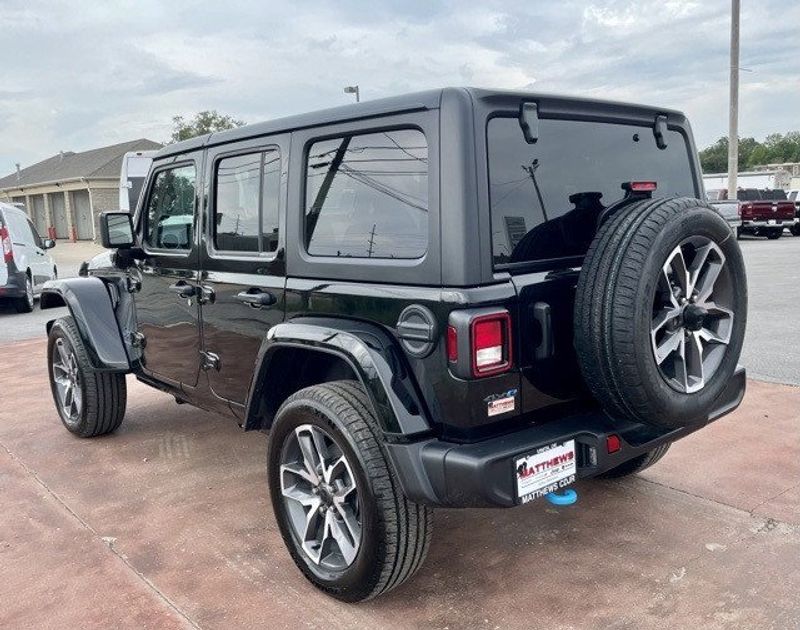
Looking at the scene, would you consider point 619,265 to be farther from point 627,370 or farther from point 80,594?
point 80,594

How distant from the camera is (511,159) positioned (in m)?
2.62

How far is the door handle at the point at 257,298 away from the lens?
10.5ft

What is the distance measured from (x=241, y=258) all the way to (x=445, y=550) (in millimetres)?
1645

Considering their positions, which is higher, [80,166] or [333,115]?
[80,166]

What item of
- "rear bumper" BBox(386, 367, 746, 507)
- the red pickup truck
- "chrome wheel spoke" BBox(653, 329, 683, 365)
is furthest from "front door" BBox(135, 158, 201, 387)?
the red pickup truck

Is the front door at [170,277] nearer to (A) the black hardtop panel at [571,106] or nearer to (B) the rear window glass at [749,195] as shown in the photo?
(A) the black hardtop panel at [571,106]

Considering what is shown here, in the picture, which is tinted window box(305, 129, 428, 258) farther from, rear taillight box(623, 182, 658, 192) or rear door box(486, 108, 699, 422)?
rear taillight box(623, 182, 658, 192)

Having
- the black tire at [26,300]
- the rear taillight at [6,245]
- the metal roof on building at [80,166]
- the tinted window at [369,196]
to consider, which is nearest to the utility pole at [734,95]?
the black tire at [26,300]

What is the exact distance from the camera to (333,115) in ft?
9.57

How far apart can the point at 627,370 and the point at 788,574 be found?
1280mm

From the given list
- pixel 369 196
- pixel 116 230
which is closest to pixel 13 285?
pixel 116 230

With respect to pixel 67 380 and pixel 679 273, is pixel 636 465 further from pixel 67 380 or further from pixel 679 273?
pixel 67 380

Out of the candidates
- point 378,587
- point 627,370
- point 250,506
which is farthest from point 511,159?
point 250,506

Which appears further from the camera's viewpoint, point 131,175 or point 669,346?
point 131,175
